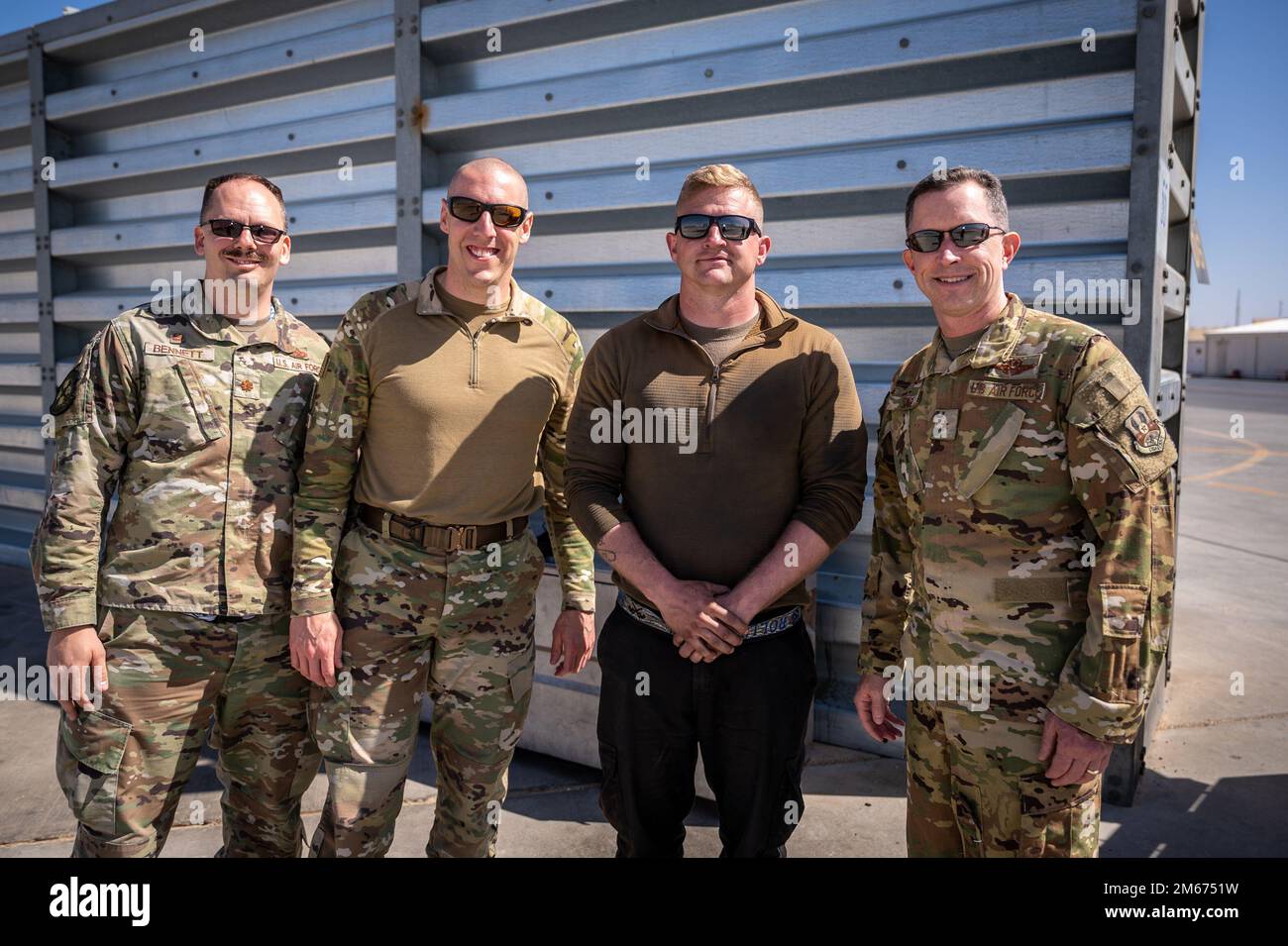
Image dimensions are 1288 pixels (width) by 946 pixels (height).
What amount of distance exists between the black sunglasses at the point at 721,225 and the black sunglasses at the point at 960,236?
346mm

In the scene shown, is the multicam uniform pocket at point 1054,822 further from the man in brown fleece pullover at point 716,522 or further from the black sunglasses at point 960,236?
the black sunglasses at point 960,236

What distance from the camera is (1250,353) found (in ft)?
125

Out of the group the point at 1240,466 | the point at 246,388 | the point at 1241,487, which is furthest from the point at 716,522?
the point at 1240,466

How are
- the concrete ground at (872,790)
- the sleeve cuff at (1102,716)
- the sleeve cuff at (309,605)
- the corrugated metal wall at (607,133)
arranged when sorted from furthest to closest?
the corrugated metal wall at (607,133) → the concrete ground at (872,790) → the sleeve cuff at (309,605) → the sleeve cuff at (1102,716)

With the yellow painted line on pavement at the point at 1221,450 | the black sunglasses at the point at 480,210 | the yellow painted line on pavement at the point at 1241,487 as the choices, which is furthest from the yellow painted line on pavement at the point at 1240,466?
the black sunglasses at the point at 480,210

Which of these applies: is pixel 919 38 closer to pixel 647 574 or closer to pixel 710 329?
pixel 710 329

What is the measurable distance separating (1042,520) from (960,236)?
0.57 m

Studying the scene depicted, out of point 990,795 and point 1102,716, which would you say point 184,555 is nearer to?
point 990,795

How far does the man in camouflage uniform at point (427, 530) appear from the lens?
6.35ft

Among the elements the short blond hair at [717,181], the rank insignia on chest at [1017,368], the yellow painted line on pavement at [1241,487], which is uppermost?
the short blond hair at [717,181]

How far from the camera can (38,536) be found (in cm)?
187

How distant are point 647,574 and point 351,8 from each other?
3.51m

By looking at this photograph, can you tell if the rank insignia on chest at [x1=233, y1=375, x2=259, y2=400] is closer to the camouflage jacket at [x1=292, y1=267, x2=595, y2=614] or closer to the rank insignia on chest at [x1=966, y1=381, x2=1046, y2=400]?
the camouflage jacket at [x1=292, y1=267, x2=595, y2=614]

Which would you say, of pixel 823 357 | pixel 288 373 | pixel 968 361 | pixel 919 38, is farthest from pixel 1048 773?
pixel 919 38
